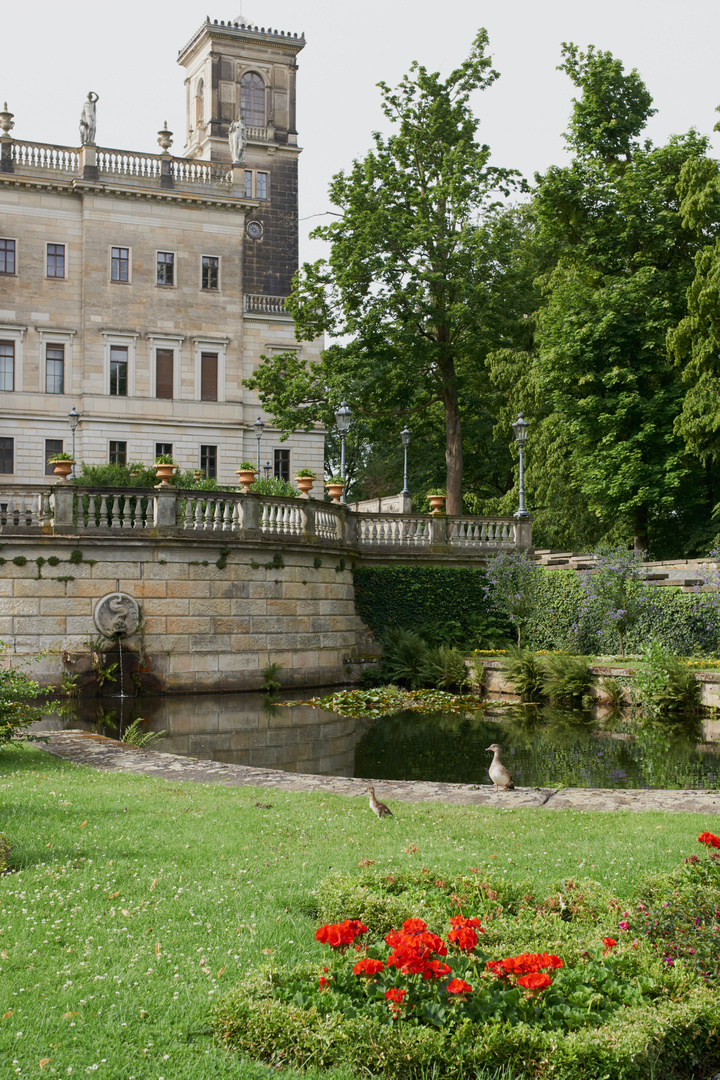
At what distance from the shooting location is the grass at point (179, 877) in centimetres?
387

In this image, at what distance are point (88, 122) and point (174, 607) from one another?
92.1 ft

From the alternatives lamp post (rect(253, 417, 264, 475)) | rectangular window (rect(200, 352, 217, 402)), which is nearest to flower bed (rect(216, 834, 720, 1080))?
lamp post (rect(253, 417, 264, 475))

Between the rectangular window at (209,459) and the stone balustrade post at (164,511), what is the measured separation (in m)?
22.8

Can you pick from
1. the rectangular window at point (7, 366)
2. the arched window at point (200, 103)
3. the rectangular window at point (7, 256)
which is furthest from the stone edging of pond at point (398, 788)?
the arched window at point (200, 103)

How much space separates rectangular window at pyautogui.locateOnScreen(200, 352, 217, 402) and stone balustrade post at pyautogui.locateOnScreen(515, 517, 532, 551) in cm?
2012

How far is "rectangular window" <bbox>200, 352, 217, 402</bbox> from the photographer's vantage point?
140 feet

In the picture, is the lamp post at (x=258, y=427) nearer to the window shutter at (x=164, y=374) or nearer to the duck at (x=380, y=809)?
the window shutter at (x=164, y=374)

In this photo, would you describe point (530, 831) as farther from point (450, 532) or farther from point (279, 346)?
point (279, 346)

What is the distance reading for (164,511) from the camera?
19.7 meters

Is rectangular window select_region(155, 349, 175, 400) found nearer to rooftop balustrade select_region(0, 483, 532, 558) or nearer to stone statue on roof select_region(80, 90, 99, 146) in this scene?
stone statue on roof select_region(80, 90, 99, 146)

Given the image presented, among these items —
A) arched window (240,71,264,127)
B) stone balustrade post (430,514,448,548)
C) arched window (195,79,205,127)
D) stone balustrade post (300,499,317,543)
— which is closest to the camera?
stone balustrade post (300,499,317,543)

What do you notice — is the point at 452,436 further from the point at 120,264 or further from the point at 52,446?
the point at 120,264

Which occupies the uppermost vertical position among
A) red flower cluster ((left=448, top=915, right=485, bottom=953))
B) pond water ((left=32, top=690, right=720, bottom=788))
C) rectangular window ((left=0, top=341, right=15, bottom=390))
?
rectangular window ((left=0, top=341, right=15, bottom=390))

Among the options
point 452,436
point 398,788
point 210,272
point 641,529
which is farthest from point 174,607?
point 210,272
